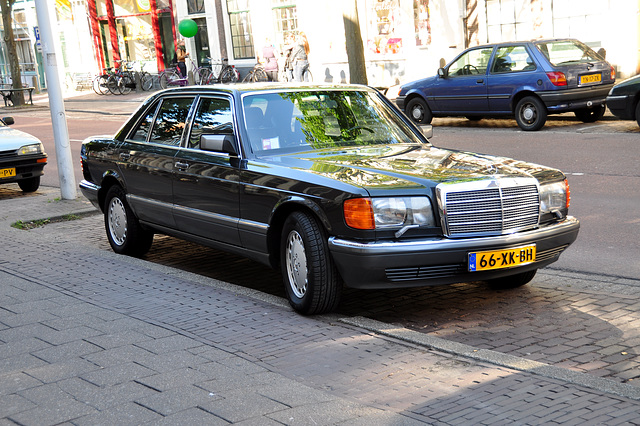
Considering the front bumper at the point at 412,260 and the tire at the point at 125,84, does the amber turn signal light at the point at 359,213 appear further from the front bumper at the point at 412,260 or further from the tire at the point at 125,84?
the tire at the point at 125,84

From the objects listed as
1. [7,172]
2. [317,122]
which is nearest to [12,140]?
[7,172]

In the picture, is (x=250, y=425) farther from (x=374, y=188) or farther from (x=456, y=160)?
(x=456, y=160)

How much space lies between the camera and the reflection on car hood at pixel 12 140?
505 inches

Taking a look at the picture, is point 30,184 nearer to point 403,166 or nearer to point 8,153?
point 8,153

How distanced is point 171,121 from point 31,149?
21.0 ft

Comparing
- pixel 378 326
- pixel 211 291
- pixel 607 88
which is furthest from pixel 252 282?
pixel 607 88

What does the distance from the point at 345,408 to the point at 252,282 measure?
10.6ft

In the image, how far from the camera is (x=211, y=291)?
6434mm

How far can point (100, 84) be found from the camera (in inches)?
1512

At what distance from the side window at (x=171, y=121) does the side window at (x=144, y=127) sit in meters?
0.11


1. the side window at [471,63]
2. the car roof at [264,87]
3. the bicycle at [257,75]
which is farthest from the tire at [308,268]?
the bicycle at [257,75]

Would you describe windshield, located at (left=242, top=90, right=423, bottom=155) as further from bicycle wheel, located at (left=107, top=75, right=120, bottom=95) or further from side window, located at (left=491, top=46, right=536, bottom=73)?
bicycle wheel, located at (left=107, top=75, right=120, bottom=95)

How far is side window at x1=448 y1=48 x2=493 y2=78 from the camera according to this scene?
17.3 m

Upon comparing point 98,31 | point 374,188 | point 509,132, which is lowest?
point 509,132
